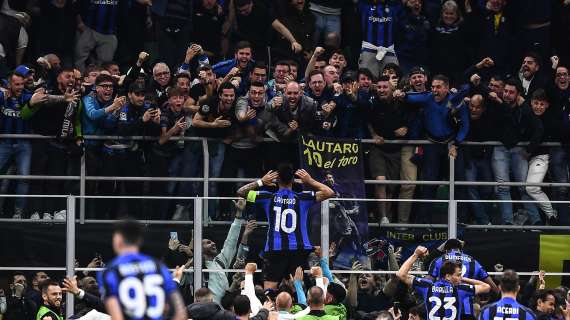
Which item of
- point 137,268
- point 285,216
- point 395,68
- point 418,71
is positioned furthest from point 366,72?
point 137,268

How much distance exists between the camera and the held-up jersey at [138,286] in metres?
16.7

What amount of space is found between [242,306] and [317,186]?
328 centimetres

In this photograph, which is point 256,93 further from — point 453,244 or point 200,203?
point 453,244

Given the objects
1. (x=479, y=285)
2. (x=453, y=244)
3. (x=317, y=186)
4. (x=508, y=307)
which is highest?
(x=317, y=186)

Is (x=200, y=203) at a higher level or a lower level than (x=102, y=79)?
lower

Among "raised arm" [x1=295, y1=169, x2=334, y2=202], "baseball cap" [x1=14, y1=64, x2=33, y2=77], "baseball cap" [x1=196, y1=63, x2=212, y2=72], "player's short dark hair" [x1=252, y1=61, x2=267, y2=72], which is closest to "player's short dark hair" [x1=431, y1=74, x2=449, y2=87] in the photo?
"player's short dark hair" [x1=252, y1=61, x2=267, y2=72]

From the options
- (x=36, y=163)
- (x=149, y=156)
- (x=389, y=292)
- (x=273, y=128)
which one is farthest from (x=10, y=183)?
(x=389, y=292)

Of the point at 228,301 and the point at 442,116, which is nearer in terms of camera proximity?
the point at 228,301

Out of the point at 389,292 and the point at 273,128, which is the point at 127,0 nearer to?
the point at 273,128

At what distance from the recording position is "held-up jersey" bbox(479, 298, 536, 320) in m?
20.2

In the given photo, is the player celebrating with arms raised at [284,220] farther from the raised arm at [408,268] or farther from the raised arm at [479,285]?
the raised arm at [479,285]

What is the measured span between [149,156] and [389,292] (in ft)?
13.0

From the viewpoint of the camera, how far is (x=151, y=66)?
26.0m

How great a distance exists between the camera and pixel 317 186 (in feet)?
74.3
